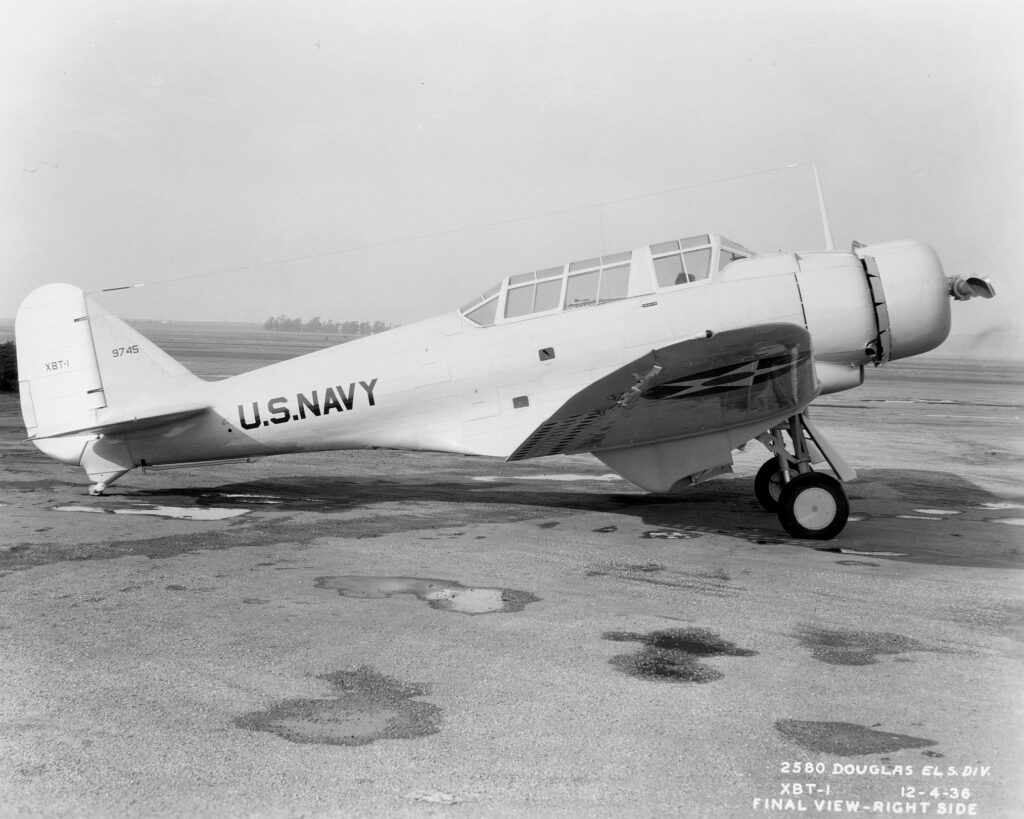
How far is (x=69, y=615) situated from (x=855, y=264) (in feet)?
24.6

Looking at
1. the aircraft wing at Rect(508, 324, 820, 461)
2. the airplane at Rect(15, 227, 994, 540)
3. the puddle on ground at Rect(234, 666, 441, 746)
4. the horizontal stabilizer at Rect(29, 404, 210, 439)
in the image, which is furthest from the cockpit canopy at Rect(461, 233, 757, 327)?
the puddle on ground at Rect(234, 666, 441, 746)

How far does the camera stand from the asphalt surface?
339cm

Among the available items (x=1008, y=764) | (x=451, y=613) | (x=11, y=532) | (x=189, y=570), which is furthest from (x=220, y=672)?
(x=11, y=532)

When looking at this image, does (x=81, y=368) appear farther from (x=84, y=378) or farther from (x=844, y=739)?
(x=844, y=739)

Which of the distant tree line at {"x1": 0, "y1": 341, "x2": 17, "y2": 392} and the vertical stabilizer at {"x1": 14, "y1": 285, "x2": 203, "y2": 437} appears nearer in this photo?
the vertical stabilizer at {"x1": 14, "y1": 285, "x2": 203, "y2": 437}

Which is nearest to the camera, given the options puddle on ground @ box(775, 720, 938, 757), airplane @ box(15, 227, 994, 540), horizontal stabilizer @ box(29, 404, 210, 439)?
puddle on ground @ box(775, 720, 938, 757)

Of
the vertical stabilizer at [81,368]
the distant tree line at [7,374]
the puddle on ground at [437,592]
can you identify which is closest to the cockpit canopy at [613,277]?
the puddle on ground at [437,592]

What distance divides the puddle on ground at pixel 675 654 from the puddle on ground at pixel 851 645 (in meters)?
0.42

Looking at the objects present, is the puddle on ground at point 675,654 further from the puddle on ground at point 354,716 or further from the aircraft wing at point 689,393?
the aircraft wing at point 689,393

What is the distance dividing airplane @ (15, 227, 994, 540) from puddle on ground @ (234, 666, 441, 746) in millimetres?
3877

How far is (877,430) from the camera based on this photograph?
1884 cm

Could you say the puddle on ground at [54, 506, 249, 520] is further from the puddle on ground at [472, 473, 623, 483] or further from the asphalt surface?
the puddle on ground at [472, 473, 623, 483]

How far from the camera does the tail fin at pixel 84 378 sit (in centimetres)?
1002

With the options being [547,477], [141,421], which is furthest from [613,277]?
[141,421]
